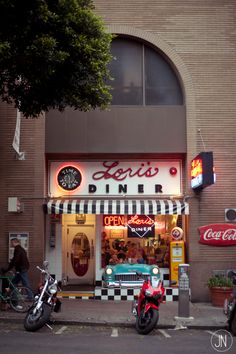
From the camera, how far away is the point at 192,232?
50.0 feet

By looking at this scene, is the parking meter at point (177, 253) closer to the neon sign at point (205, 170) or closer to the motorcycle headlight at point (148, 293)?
the neon sign at point (205, 170)

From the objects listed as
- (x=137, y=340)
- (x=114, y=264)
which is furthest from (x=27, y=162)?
(x=137, y=340)

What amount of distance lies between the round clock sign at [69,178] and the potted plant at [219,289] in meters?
5.01

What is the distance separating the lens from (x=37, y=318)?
10375 millimetres

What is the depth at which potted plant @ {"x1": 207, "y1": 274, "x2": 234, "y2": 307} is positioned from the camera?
14039mm

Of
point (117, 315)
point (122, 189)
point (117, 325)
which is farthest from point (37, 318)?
point (122, 189)

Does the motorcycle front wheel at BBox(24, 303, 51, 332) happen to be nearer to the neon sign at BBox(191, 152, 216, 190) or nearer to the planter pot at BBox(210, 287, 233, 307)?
the planter pot at BBox(210, 287, 233, 307)

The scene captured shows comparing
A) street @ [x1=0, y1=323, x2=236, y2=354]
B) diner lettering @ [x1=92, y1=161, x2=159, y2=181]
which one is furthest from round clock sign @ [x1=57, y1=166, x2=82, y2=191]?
street @ [x1=0, y1=323, x2=236, y2=354]

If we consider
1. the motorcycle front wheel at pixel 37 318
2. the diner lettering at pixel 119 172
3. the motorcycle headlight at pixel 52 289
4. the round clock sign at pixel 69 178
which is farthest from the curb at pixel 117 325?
the diner lettering at pixel 119 172

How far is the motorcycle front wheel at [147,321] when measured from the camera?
1033 cm

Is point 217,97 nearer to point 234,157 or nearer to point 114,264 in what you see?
point 234,157

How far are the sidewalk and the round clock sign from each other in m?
3.48

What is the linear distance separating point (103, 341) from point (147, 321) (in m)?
1.19

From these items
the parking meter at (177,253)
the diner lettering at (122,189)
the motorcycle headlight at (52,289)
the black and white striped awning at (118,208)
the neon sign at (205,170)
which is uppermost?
the neon sign at (205,170)
